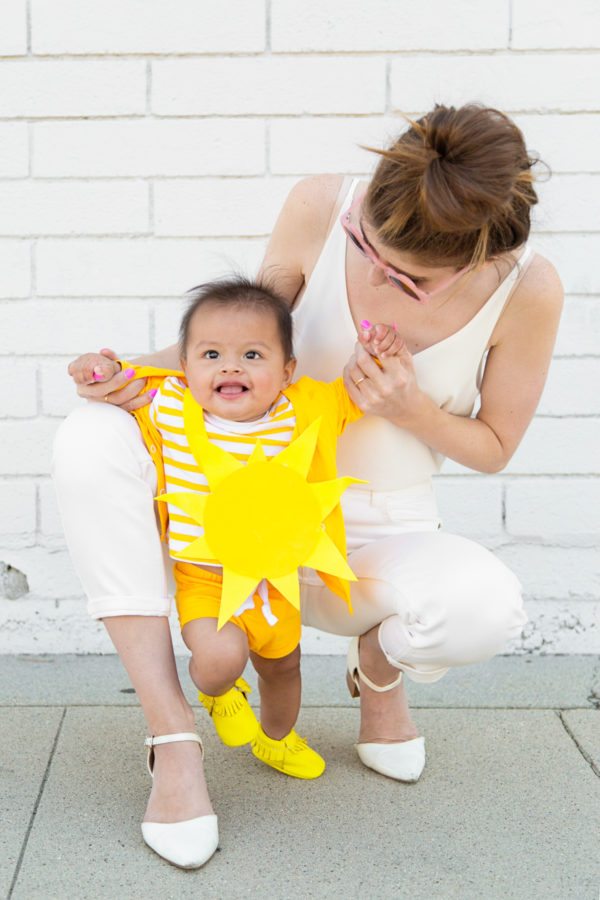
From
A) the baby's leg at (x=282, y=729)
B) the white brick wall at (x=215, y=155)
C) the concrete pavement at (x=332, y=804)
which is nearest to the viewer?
the concrete pavement at (x=332, y=804)

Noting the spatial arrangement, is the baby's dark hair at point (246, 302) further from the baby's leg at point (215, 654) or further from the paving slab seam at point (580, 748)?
the paving slab seam at point (580, 748)

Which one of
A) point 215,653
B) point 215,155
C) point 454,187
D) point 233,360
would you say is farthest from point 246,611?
point 215,155

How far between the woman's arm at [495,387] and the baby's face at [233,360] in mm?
152

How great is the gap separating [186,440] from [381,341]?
39cm

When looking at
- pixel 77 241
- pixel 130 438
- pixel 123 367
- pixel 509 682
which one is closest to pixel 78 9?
pixel 77 241

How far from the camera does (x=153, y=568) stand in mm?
1679

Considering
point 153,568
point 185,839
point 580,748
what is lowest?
point 580,748

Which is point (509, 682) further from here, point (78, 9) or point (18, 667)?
point (78, 9)

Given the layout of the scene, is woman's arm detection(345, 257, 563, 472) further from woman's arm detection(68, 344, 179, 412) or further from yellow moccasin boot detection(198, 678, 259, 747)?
yellow moccasin boot detection(198, 678, 259, 747)

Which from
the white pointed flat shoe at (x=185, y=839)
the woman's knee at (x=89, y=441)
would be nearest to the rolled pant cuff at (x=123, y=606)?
the woman's knee at (x=89, y=441)

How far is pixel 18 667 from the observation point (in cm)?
262

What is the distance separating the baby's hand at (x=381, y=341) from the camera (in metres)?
1.71

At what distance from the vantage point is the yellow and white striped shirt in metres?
1.74

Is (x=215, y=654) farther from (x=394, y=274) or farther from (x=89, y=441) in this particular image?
(x=394, y=274)
